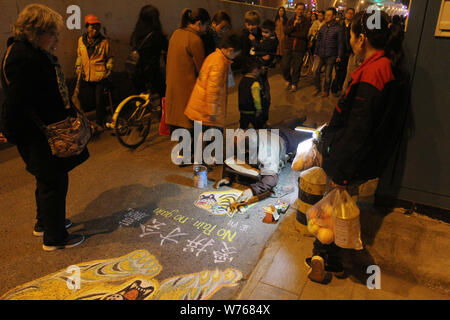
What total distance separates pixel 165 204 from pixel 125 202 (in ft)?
1.65

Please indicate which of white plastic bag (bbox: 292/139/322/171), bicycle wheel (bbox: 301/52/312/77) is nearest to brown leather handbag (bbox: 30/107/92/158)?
white plastic bag (bbox: 292/139/322/171)

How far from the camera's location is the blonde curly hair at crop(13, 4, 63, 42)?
282cm

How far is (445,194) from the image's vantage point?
3.43m

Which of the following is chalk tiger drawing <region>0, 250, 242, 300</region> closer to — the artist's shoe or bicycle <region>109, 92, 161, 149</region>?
the artist's shoe

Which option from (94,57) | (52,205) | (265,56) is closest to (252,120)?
(265,56)

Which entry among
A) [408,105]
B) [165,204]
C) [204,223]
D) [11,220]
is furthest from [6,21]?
[408,105]

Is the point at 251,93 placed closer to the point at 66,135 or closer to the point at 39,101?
the point at 66,135

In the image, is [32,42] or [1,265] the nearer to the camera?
[32,42]

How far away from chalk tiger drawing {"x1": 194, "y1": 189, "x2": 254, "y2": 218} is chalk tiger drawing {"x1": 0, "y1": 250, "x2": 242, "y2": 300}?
1.07 m

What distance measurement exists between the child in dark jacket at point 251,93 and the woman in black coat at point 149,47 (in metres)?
2.04

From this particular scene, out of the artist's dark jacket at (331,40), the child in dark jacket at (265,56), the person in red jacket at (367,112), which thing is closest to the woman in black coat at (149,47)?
the child in dark jacket at (265,56)
